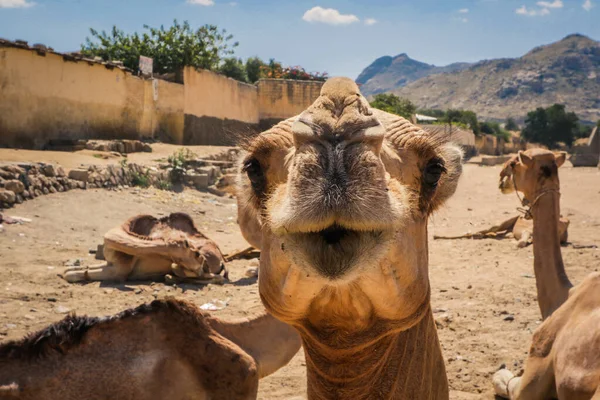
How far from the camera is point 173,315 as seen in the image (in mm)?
3818

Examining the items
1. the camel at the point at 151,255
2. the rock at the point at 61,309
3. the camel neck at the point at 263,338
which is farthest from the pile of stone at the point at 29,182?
the camel neck at the point at 263,338

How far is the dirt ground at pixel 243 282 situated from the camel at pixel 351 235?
70 centimetres

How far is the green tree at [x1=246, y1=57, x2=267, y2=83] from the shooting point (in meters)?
41.0

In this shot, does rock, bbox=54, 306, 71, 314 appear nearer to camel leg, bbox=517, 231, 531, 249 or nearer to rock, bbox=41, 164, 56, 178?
rock, bbox=41, 164, 56, 178

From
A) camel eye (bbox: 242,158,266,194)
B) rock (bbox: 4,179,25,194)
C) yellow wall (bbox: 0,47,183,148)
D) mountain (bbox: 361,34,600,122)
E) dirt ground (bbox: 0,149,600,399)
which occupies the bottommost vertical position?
dirt ground (bbox: 0,149,600,399)

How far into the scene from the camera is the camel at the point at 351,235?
71.3 inches

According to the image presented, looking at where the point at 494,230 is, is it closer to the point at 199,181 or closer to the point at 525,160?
the point at 525,160

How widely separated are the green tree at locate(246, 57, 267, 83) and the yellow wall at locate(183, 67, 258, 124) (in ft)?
28.4

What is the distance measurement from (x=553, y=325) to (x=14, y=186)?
9939mm

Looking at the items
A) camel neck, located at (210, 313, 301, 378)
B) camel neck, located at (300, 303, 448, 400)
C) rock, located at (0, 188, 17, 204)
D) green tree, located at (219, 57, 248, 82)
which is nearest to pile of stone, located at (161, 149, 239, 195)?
rock, located at (0, 188, 17, 204)

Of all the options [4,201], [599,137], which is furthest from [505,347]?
[599,137]

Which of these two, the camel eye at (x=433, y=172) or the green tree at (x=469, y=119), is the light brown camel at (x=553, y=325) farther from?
the green tree at (x=469, y=119)

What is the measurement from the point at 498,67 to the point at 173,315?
654 feet

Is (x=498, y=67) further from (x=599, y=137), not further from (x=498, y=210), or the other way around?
(x=498, y=210)
